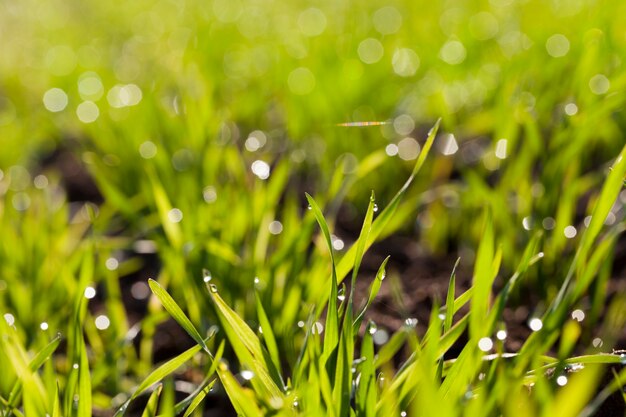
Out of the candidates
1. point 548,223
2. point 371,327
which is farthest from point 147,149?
point 371,327

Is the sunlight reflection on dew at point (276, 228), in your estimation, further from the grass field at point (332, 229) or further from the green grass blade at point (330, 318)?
the green grass blade at point (330, 318)

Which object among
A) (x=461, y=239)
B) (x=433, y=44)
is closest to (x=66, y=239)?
(x=461, y=239)

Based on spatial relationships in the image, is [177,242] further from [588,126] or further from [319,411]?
[588,126]

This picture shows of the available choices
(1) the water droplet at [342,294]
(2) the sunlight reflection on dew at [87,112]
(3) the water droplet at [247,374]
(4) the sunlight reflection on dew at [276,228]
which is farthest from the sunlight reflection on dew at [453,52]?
(3) the water droplet at [247,374]

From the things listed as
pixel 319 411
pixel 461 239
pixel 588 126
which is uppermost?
pixel 588 126

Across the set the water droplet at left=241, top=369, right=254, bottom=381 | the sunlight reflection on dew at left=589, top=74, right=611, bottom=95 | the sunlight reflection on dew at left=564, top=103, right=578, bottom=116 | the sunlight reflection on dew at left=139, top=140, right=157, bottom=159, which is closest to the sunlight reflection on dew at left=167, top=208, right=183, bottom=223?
the sunlight reflection on dew at left=139, top=140, right=157, bottom=159

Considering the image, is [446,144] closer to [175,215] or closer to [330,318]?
[175,215]

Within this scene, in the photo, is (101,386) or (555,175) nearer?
(101,386)

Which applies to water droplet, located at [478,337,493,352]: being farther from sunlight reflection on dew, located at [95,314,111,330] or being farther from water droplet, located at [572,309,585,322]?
sunlight reflection on dew, located at [95,314,111,330]
